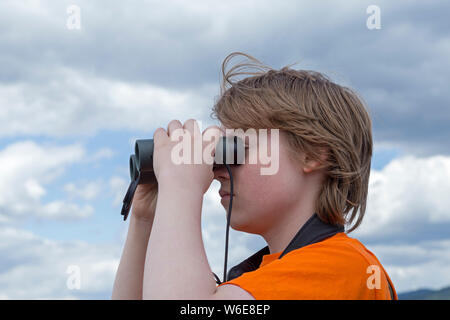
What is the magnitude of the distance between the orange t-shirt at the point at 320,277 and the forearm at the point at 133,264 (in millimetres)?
698

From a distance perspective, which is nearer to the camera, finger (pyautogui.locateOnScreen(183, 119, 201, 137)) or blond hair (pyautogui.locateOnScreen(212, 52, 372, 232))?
finger (pyautogui.locateOnScreen(183, 119, 201, 137))

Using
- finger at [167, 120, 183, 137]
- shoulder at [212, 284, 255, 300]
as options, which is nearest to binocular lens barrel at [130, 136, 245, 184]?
finger at [167, 120, 183, 137]

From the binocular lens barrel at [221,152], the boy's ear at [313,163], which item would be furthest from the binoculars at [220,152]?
the boy's ear at [313,163]

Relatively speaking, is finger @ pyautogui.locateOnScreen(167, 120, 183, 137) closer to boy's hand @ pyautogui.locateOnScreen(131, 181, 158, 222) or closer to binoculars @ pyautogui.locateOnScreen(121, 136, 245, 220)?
binoculars @ pyautogui.locateOnScreen(121, 136, 245, 220)

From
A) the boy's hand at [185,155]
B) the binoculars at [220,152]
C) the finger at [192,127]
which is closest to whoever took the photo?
the boy's hand at [185,155]

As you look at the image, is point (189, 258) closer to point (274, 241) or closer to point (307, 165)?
point (274, 241)

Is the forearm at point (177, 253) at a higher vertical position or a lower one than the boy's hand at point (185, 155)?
lower

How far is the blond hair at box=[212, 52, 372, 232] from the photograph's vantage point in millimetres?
1838

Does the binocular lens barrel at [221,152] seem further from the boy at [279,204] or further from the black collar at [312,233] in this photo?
the black collar at [312,233]

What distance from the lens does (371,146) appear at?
6.77 feet

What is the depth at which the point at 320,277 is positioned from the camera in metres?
1.46

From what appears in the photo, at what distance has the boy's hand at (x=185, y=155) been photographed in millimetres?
1522
